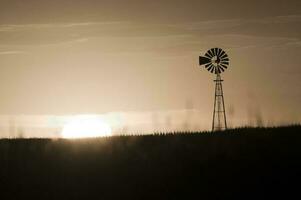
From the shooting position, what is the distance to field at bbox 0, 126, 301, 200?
34719 mm

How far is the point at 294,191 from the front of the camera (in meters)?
34.2

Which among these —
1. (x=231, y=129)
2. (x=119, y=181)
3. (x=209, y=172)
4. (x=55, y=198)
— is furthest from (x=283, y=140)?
(x=55, y=198)

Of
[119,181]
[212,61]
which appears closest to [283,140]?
[119,181]

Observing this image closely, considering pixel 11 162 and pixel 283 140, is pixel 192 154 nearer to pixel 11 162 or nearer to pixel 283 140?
pixel 283 140

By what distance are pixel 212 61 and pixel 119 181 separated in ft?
78.4

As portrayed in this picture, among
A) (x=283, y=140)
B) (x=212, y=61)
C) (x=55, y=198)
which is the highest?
(x=212, y=61)

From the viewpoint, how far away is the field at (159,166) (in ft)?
114

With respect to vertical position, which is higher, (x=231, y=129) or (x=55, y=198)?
(x=231, y=129)

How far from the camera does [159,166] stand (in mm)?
37469

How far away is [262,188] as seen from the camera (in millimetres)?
34656

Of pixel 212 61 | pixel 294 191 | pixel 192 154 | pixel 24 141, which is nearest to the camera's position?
pixel 294 191

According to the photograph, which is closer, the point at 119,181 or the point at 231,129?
the point at 119,181

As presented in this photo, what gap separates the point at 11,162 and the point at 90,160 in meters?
4.07

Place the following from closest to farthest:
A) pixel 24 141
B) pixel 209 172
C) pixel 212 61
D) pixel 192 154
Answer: pixel 209 172, pixel 192 154, pixel 24 141, pixel 212 61
